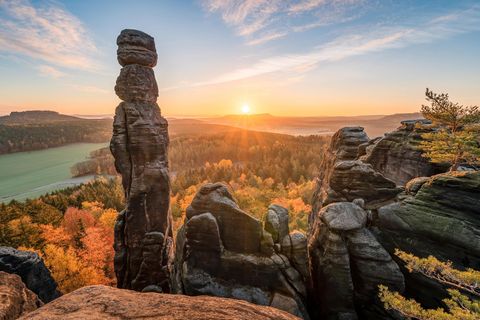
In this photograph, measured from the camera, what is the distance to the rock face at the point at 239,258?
15.7 metres

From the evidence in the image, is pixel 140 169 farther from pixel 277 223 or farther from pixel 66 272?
pixel 66 272

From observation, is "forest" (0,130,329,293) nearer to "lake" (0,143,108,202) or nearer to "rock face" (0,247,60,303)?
"rock face" (0,247,60,303)

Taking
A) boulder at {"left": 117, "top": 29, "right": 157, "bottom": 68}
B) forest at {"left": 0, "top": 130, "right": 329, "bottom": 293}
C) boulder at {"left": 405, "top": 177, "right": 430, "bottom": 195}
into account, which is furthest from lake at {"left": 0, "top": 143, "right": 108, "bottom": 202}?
boulder at {"left": 405, "top": 177, "right": 430, "bottom": 195}

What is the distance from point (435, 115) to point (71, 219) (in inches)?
2745

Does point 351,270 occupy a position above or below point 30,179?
above

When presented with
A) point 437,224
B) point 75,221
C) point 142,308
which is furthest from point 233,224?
point 75,221

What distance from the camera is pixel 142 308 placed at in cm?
972

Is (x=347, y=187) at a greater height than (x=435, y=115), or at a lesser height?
lesser

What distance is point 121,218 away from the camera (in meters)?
22.9

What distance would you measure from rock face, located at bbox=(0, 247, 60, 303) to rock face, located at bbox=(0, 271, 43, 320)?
5.13m

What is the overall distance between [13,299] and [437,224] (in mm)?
22787

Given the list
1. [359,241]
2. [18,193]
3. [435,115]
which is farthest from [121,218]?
[18,193]

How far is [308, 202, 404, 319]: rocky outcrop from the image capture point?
1489 cm

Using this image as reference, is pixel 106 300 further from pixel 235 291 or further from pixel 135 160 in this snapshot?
pixel 135 160
